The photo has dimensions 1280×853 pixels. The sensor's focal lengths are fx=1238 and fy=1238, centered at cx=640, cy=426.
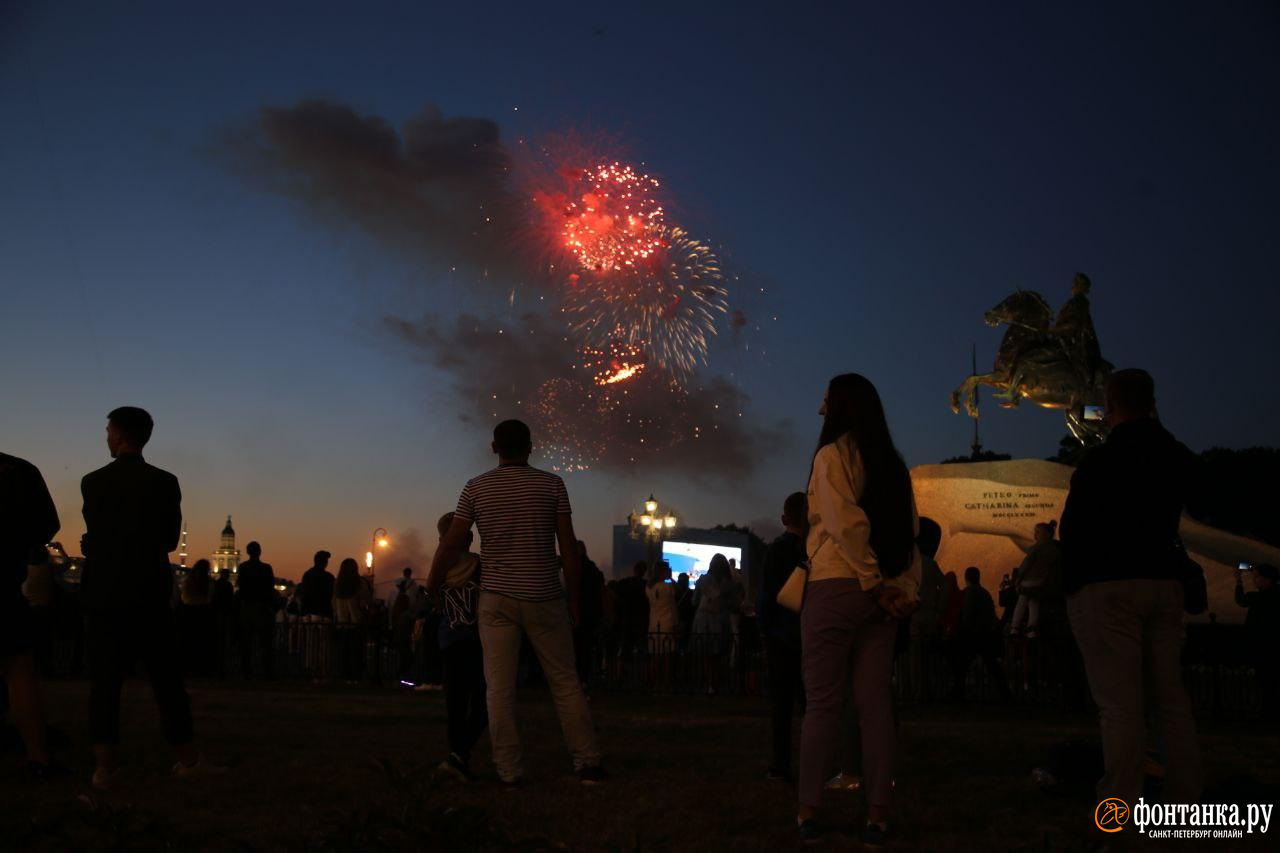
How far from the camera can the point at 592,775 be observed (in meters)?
6.43

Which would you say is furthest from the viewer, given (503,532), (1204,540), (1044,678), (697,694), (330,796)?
(1204,540)

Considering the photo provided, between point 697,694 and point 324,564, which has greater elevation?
point 324,564

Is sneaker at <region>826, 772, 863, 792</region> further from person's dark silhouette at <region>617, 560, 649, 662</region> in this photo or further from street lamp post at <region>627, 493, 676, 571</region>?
street lamp post at <region>627, 493, 676, 571</region>

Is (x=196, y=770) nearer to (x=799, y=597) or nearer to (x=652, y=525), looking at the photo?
(x=799, y=597)

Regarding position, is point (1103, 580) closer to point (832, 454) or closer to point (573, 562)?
point (832, 454)

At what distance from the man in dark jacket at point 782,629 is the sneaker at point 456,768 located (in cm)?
166

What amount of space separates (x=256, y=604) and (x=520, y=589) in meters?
11.2

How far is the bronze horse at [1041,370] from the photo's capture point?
83.7ft

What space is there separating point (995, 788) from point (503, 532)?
2.92 meters

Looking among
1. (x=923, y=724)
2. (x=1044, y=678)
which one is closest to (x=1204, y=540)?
(x=1044, y=678)

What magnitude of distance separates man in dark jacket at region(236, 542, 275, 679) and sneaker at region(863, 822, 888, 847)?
511 inches

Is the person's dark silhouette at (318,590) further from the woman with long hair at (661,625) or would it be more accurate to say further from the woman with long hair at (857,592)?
the woman with long hair at (857,592)

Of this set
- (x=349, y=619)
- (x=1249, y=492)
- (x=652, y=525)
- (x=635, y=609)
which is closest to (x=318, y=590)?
(x=349, y=619)

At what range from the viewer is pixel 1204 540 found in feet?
83.9
